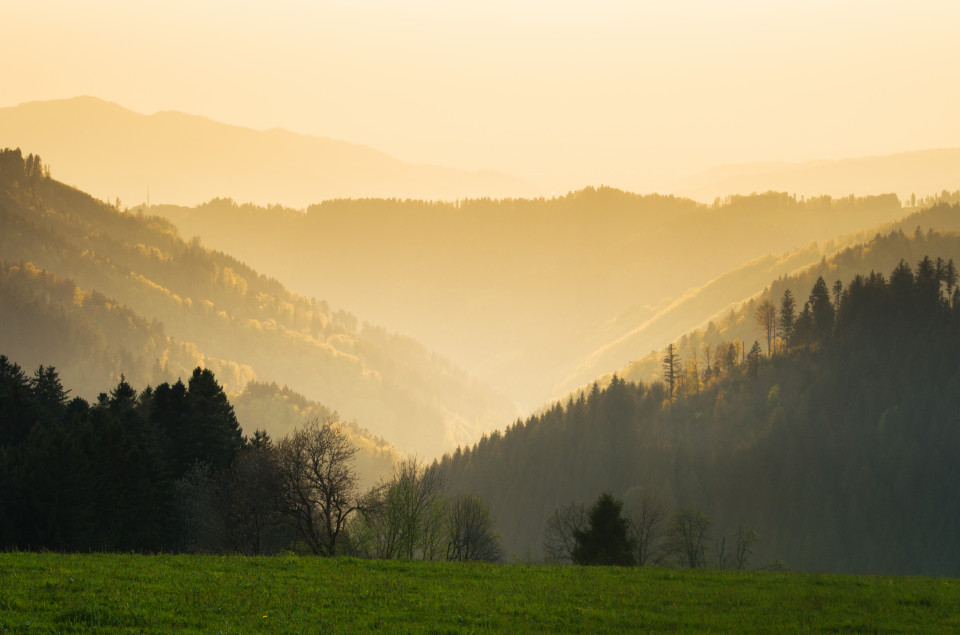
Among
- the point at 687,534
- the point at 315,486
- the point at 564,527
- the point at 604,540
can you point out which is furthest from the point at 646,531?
the point at 315,486

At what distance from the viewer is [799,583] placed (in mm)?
41719

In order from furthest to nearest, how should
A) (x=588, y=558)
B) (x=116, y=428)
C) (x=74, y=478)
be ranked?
(x=588, y=558), (x=116, y=428), (x=74, y=478)

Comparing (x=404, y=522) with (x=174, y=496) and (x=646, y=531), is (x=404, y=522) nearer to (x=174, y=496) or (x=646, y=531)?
(x=174, y=496)

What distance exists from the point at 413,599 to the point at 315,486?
96.3 feet

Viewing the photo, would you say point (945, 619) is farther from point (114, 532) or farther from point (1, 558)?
point (114, 532)

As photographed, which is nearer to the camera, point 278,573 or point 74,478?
point 278,573

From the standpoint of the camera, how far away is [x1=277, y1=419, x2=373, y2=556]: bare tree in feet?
201

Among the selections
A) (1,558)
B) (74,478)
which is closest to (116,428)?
(74,478)

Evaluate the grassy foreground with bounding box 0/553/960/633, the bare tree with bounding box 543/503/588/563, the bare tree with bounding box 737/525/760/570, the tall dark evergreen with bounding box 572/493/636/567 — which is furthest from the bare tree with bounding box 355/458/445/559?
the bare tree with bounding box 737/525/760/570

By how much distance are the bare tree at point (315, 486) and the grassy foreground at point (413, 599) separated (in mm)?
18561

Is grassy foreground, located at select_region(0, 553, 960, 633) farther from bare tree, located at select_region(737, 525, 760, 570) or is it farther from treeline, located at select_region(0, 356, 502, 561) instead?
bare tree, located at select_region(737, 525, 760, 570)

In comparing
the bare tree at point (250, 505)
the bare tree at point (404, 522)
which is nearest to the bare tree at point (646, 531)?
the bare tree at point (404, 522)

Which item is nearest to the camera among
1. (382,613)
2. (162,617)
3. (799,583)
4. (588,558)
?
(162,617)

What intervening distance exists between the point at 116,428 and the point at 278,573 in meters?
35.0
